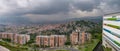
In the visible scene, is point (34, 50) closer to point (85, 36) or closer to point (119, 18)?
point (85, 36)

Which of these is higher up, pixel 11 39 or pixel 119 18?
pixel 119 18

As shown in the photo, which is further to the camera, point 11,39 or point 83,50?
point 11,39

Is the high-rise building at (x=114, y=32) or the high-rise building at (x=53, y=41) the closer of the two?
the high-rise building at (x=114, y=32)

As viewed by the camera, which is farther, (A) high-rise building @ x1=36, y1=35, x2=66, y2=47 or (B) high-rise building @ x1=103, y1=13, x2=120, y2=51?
(A) high-rise building @ x1=36, y1=35, x2=66, y2=47

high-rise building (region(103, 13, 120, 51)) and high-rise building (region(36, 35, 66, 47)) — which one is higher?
high-rise building (region(103, 13, 120, 51))

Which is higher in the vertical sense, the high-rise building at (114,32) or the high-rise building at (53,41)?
the high-rise building at (114,32)

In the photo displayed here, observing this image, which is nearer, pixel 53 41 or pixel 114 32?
pixel 114 32

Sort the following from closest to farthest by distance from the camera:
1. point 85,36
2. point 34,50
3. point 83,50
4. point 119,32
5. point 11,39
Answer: point 119,32
point 83,50
point 34,50
point 85,36
point 11,39

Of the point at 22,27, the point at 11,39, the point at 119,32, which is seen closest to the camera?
the point at 119,32

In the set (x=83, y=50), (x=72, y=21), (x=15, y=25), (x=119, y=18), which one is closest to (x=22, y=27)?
(x=15, y=25)

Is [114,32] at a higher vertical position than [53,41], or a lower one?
higher
